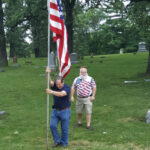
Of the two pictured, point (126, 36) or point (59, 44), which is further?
point (126, 36)

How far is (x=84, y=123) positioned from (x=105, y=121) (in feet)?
2.11

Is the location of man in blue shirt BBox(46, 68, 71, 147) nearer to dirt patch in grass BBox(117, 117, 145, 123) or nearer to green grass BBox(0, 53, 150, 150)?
green grass BBox(0, 53, 150, 150)

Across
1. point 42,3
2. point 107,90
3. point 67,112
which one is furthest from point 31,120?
point 42,3

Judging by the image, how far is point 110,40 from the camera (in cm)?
4950

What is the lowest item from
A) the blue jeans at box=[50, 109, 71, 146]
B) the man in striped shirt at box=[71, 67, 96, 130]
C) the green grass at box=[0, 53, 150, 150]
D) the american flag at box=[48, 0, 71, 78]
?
the green grass at box=[0, 53, 150, 150]

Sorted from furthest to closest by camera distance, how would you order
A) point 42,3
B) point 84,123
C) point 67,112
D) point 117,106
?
point 42,3
point 117,106
point 84,123
point 67,112

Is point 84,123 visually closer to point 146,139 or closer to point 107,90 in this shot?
point 146,139

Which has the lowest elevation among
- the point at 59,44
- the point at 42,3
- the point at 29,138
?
the point at 29,138

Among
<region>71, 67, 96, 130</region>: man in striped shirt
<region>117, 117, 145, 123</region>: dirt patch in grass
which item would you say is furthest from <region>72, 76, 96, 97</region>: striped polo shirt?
<region>117, 117, 145, 123</region>: dirt patch in grass

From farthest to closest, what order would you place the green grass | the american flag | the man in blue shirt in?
the green grass < the american flag < the man in blue shirt

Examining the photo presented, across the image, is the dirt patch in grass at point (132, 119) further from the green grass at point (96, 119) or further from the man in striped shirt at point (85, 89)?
the man in striped shirt at point (85, 89)

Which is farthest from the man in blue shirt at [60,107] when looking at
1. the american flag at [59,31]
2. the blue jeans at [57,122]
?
the american flag at [59,31]

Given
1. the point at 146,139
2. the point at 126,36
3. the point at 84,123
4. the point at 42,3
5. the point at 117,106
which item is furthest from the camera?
the point at 126,36

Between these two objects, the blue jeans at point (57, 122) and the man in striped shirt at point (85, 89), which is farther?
the man in striped shirt at point (85, 89)
